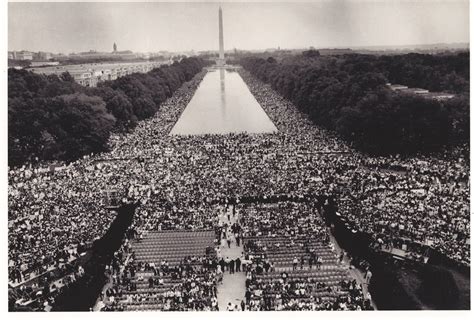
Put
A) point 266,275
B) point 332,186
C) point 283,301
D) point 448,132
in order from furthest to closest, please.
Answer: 1. point 448,132
2. point 332,186
3. point 266,275
4. point 283,301

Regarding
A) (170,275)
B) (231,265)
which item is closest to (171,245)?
(170,275)

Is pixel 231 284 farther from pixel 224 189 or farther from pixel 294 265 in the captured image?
pixel 224 189

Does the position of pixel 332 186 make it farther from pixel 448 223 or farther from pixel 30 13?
pixel 30 13

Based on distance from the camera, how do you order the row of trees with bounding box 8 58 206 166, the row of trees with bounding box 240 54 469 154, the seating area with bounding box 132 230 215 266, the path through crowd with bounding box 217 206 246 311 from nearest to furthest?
1. the path through crowd with bounding box 217 206 246 311
2. the seating area with bounding box 132 230 215 266
3. the row of trees with bounding box 240 54 469 154
4. the row of trees with bounding box 8 58 206 166

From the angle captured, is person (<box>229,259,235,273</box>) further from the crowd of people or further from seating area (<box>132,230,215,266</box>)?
the crowd of people

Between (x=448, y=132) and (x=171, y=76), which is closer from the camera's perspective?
(x=448, y=132)

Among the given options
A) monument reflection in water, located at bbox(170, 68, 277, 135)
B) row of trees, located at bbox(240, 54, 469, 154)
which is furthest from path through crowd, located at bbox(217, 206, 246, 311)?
monument reflection in water, located at bbox(170, 68, 277, 135)

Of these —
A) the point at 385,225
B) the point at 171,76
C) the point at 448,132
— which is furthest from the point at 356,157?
the point at 171,76
